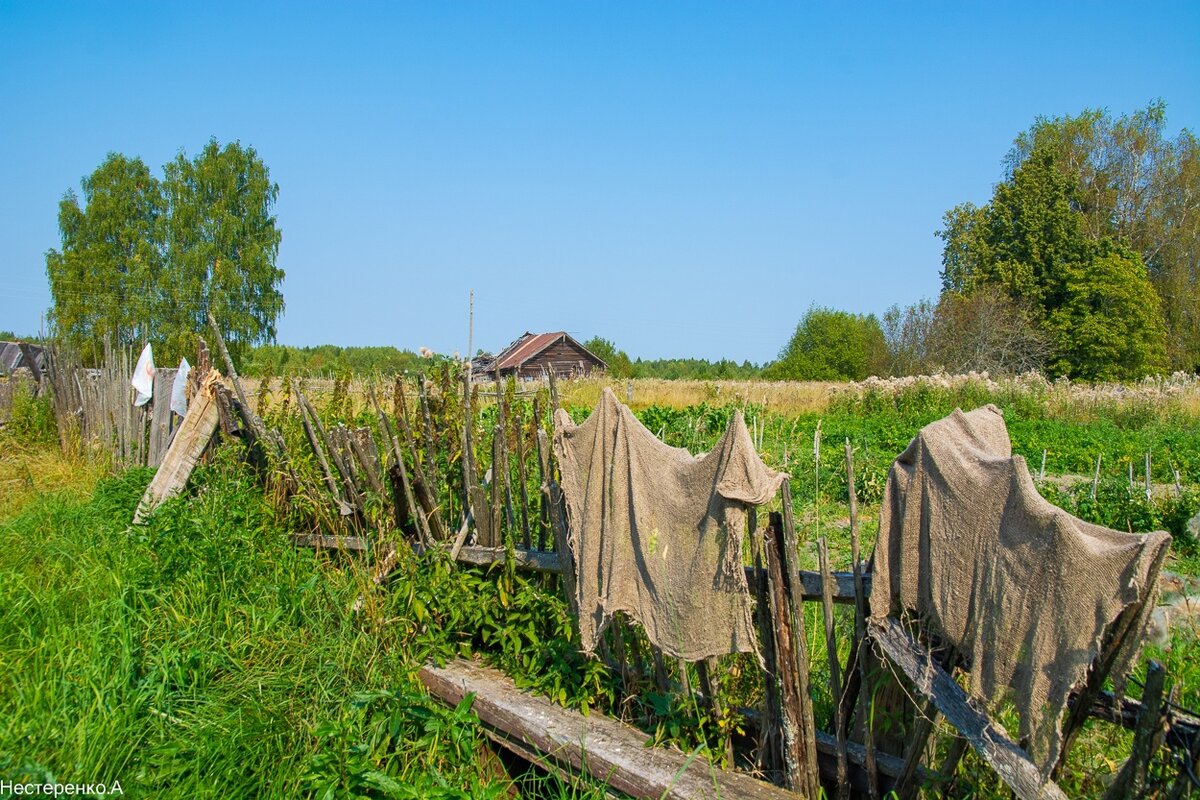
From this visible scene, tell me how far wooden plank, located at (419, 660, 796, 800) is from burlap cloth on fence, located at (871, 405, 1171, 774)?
938mm

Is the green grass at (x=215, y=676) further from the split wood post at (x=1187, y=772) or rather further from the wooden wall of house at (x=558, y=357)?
the wooden wall of house at (x=558, y=357)

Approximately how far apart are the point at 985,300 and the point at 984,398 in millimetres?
15886

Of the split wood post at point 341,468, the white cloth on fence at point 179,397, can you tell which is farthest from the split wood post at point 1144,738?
the white cloth on fence at point 179,397

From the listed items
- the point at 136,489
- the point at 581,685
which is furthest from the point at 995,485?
the point at 136,489

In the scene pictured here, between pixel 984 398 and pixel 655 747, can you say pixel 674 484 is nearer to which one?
pixel 655 747

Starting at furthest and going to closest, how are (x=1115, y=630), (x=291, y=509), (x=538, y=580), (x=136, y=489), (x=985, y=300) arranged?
1. (x=985, y=300)
2. (x=136, y=489)
3. (x=291, y=509)
4. (x=538, y=580)
5. (x=1115, y=630)

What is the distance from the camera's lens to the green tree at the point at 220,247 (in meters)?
34.0

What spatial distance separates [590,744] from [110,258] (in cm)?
3870

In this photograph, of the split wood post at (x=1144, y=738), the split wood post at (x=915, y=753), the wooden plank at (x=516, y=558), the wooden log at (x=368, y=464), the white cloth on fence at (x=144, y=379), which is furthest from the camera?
the white cloth on fence at (x=144, y=379)

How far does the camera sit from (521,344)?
45188mm

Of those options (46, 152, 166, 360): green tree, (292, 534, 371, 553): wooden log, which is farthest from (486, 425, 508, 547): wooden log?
(46, 152, 166, 360): green tree

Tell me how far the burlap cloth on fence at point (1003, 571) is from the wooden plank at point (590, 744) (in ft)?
3.08

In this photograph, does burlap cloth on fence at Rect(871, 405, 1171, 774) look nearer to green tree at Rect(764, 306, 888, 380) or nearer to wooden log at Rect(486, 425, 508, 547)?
wooden log at Rect(486, 425, 508, 547)

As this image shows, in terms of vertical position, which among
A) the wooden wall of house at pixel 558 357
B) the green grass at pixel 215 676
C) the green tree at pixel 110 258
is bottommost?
the green grass at pixel 215 676
